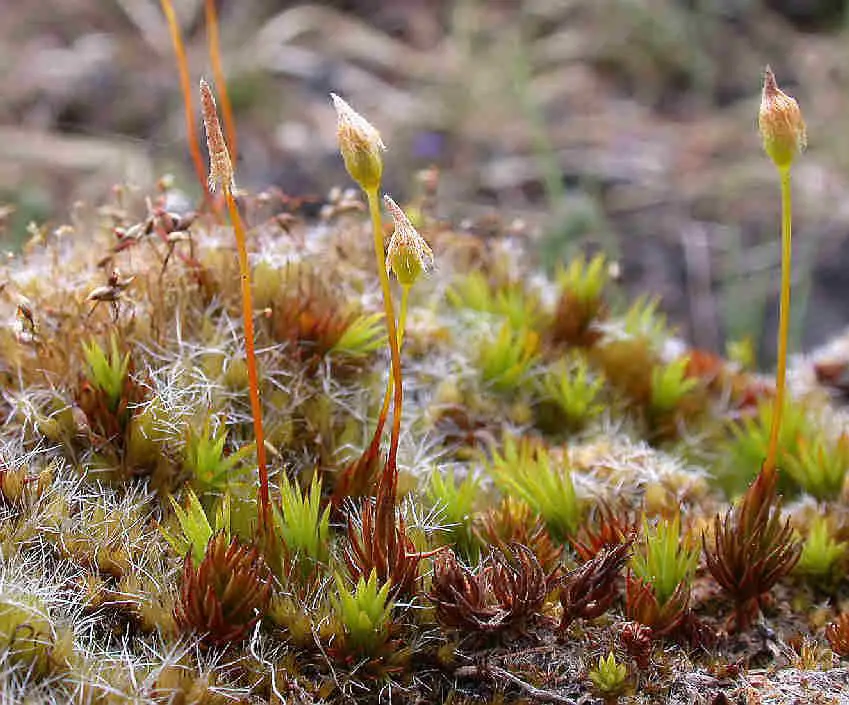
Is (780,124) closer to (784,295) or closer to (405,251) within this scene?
(784,295)

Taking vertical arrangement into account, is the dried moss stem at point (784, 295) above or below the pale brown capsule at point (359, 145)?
below

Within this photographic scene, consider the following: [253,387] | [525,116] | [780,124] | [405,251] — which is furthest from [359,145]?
[525,116]

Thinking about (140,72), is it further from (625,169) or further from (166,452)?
(166,452)

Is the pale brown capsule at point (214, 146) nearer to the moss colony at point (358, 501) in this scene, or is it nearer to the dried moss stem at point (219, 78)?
the moss colony at point (358, 501)

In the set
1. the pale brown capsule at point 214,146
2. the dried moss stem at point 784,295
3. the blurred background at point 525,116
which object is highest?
the pale brown capsule at point 214,146

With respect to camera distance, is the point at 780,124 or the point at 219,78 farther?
the point at 219,78

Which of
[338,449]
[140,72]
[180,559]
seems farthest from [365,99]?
[180,559]

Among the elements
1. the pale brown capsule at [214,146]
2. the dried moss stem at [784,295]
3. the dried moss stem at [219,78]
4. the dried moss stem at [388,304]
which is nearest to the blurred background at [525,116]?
the dried moss stem at [219,78]
